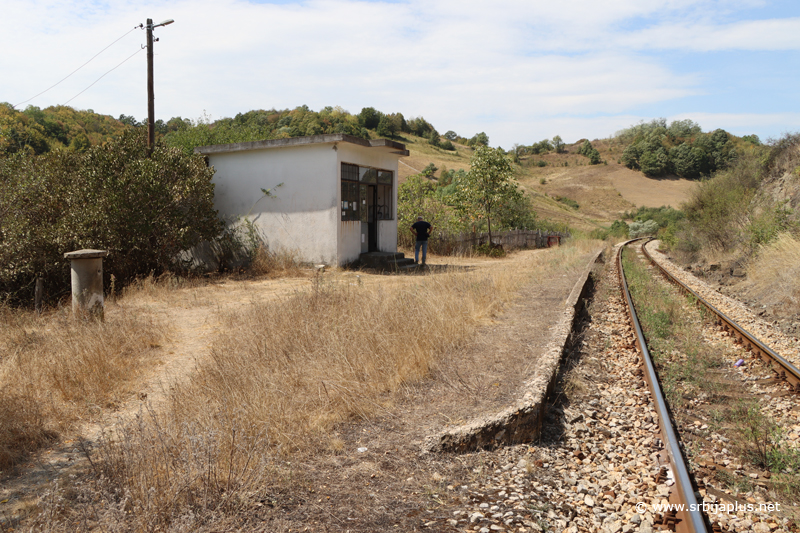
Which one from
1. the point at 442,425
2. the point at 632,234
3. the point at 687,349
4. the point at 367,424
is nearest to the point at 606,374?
the point at 687,349

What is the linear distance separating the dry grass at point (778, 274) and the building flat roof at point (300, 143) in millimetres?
10438

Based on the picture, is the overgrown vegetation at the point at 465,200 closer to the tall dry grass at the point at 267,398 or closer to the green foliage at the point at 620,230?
the tall dry grass at the point at 267,398

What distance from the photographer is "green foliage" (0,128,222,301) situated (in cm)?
1034

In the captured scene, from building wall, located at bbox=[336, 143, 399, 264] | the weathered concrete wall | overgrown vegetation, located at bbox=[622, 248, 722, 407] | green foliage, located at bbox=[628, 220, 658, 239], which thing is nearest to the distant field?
green foliage, located at bbox=[628, 220, 658, 239]

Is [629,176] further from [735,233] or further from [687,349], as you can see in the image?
[687,349]

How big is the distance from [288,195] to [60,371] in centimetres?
1091

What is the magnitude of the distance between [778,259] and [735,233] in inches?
253

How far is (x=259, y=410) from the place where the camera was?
4.29m

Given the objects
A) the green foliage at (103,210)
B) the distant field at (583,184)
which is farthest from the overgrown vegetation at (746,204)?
the distant field at (583,184)

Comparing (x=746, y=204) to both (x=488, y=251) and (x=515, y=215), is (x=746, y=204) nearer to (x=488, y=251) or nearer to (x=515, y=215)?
(x=488, y=251)

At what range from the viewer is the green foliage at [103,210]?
10.3 metres

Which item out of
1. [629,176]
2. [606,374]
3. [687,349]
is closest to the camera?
[606,374]

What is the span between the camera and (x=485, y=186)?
25453mm

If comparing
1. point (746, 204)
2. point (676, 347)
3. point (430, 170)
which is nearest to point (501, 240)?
point (746, 204)
